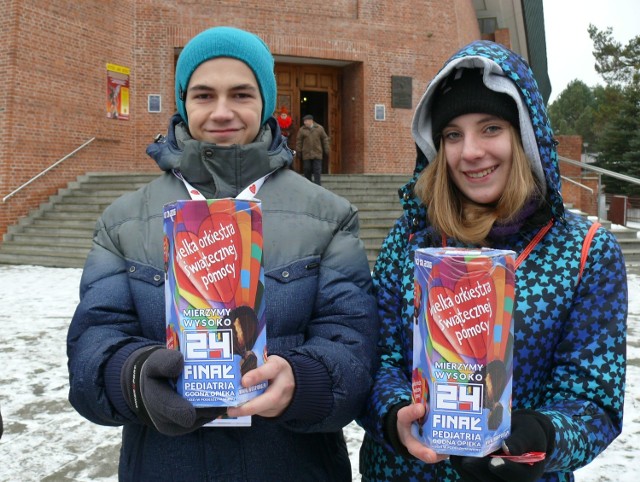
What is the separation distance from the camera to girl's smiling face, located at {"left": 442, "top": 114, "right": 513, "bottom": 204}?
4.73ft

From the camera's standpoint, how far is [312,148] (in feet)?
41.2

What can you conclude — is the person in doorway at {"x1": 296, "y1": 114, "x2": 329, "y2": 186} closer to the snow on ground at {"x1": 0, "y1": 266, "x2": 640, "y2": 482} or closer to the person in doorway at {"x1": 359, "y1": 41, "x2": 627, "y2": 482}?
the snow on ground at {"x1": 0, "y1": 266, "x2": 640, "y2": 482}

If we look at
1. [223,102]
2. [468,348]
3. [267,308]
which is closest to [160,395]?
[267,308]

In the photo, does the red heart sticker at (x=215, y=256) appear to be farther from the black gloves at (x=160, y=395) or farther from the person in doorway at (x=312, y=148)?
the person in doorway at (x=312, y=148)

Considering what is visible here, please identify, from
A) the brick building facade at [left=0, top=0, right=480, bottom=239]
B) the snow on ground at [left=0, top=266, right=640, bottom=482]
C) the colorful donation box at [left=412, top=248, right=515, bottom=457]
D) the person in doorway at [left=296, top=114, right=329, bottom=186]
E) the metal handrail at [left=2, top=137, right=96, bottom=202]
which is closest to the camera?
the colorful donation box at [left=412, top=248, right=515, bottom=457]

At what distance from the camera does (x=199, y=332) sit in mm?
1123

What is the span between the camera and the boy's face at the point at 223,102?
1517 millimetres

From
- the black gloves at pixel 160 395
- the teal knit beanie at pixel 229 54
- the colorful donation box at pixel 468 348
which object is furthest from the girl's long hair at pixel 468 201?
the black gloves at pixel 160 395

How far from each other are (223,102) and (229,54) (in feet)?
0.40

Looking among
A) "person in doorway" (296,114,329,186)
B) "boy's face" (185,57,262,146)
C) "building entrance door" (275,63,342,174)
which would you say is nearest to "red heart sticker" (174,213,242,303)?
"boy's face" (185,57,262,146)

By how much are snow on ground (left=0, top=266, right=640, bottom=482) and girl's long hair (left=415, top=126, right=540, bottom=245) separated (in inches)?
74.7

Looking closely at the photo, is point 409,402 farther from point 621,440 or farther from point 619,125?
point 619,125

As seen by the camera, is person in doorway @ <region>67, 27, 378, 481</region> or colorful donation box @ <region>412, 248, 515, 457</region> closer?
colorful donation box @ <region>412, 248, 515, 457</region>

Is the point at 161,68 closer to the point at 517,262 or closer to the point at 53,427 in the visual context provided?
the point at 53,427
